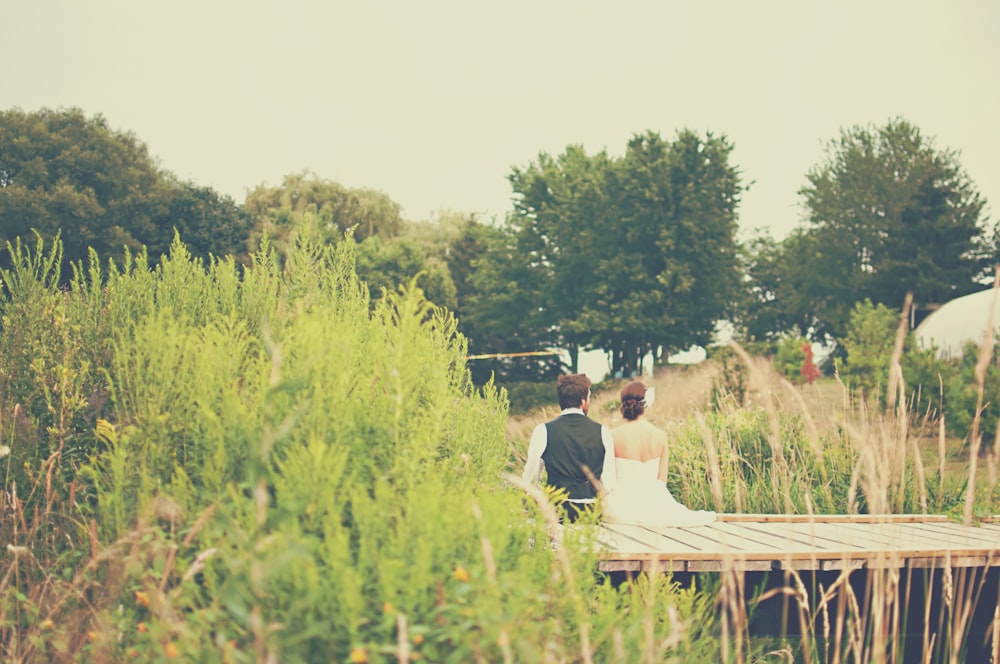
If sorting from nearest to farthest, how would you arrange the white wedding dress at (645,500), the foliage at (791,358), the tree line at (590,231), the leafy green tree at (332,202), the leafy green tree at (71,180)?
the white wedding dress at (645,500)
the foliage at (791,358)
the leafy green tree at (71,180)
the tree line at (590,231)
the leafy green tree at (332,202)

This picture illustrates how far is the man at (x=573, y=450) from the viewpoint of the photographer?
627 centimetres

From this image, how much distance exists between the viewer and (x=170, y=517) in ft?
9.75

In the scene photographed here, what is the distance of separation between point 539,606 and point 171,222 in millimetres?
35678

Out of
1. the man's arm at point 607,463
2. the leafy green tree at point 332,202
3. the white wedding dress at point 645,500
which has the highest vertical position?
the leafy green tree at point 332,202

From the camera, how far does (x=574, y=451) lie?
627 centimetres

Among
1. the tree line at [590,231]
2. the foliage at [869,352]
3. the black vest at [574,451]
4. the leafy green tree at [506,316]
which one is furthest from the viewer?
the leafy green tree at [506,316]

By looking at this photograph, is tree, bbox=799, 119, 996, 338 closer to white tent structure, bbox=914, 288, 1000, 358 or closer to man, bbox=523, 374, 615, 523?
white tent structure, bbox=914, 288, 1000, 358

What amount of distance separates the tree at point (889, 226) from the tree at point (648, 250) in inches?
381

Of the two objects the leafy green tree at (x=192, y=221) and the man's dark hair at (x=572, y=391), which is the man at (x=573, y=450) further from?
the leafy green tree at (x=192, y=221)

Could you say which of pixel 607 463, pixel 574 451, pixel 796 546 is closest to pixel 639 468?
pixel 607 463

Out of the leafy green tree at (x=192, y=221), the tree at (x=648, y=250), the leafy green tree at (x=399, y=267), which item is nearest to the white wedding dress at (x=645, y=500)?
the tree at (x=648, y=250)

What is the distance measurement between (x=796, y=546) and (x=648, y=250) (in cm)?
3388

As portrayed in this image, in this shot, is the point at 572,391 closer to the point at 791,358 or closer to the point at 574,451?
the point at 574,451

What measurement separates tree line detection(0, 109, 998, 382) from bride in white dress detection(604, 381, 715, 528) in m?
26.2
